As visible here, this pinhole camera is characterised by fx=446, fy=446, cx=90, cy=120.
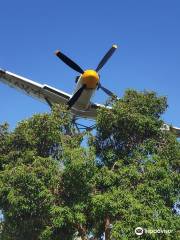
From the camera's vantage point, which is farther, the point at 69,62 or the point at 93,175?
the point at 69,62

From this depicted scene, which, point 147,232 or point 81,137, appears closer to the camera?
point 147,232

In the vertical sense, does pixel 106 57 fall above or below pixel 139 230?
above

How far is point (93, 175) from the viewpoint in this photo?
2384 centimetres

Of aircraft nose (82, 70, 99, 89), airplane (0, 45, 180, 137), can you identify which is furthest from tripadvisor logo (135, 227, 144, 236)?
aircraft nose (82, 70, 99, 89)

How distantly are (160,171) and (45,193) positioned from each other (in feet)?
20.4

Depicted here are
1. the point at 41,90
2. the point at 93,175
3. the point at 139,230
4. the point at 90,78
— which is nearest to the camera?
the point at 139,230

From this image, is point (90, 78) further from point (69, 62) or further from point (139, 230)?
point (139, 230)

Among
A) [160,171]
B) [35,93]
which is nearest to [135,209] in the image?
[160,171]

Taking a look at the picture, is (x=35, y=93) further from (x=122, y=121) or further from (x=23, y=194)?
(x=23, y=194)

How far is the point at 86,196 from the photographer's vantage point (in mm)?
22953

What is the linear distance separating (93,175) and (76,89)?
12119 millimetres

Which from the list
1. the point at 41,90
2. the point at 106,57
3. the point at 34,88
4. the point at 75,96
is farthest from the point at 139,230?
the point at 34,88

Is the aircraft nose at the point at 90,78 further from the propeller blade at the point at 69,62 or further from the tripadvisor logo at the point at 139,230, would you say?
the tripadvisor logo at the point at 139,230

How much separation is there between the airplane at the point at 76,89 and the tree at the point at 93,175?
4.51 metres
